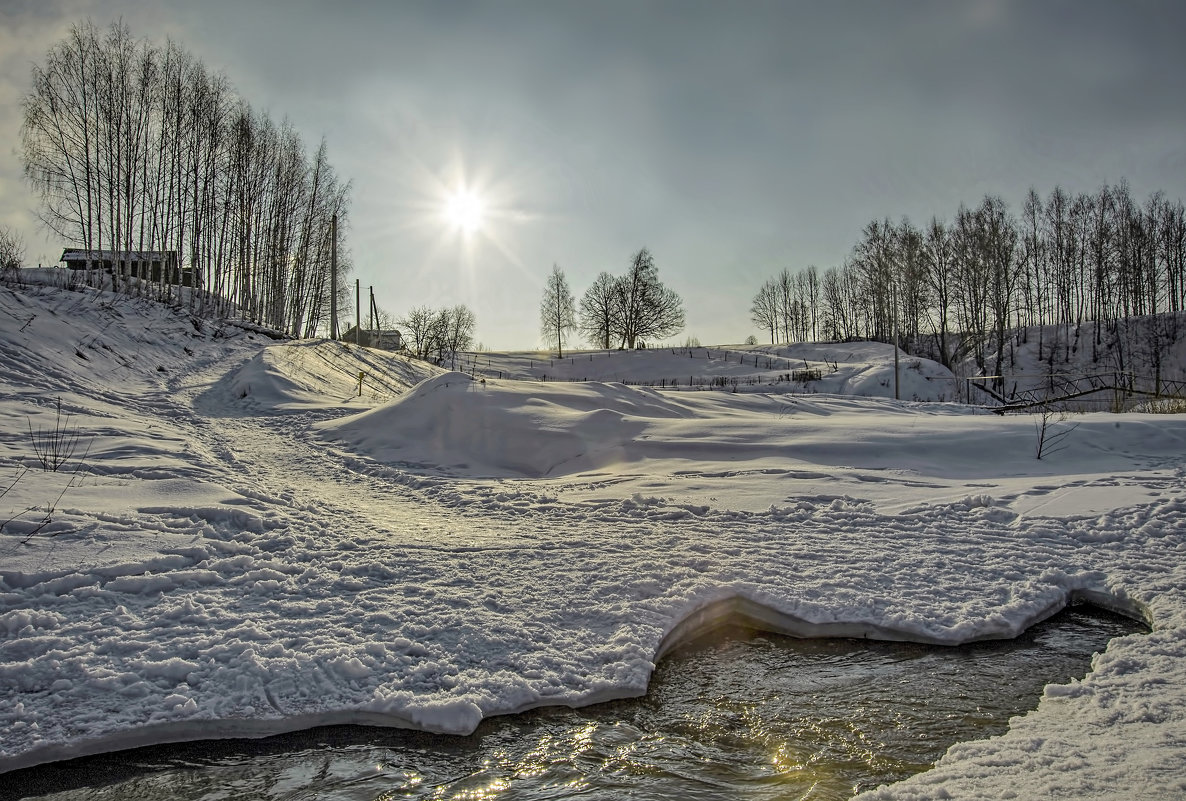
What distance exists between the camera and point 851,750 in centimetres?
330

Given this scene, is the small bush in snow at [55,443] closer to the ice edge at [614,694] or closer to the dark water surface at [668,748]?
the ice edge at [614,694]

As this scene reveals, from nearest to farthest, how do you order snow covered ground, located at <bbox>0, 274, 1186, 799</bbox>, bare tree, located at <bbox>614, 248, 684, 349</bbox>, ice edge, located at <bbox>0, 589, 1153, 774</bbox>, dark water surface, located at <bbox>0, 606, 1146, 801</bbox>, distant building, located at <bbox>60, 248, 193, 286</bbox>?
dark water surface, located at <bbox>0, 606, 1146, 801</bbox>
ice edge, located at <bbox>0, 589, 1153, 774</bbox>
snow covered ground, located at <bbox>0, 274, 1186, 799</bbox>
distant building, located at <bbox>60, 248, 193, 286</bbox>
bare tree, located at <bbox>614, 248, 684, 349</bbox>

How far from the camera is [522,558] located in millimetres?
5684

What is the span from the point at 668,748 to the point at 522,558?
2.52m

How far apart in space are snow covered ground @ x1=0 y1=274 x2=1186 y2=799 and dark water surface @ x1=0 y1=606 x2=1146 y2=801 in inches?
6.2

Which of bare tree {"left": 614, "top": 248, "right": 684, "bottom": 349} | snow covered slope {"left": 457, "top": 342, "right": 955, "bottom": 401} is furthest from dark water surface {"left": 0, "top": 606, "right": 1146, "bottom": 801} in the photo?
bare tree {"left": 614, "top": 248, "right": 684, "bottom": 349}

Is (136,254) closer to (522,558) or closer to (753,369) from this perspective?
(522,558)

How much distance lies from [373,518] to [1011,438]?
885 centimetres

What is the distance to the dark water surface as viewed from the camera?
3.03m

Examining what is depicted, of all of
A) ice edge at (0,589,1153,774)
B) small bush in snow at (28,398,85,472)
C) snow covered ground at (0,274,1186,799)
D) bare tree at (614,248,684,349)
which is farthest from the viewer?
bare tree at (614,248,684,349)

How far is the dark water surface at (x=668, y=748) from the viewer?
3.03 m

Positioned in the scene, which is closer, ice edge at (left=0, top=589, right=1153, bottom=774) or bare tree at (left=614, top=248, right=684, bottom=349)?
ice edge at (left=0, top=589, right=1153, bottom=774)

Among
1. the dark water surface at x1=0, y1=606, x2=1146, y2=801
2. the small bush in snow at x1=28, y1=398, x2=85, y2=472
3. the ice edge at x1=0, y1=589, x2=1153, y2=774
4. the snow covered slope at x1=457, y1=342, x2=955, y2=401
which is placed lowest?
the dark water surface at x1=0, y1=606, x2=1146, y2=801

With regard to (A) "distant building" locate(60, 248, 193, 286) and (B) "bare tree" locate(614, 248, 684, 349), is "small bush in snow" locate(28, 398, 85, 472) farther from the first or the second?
(B) "bare tree" locate(614, 248, 684, 349)
